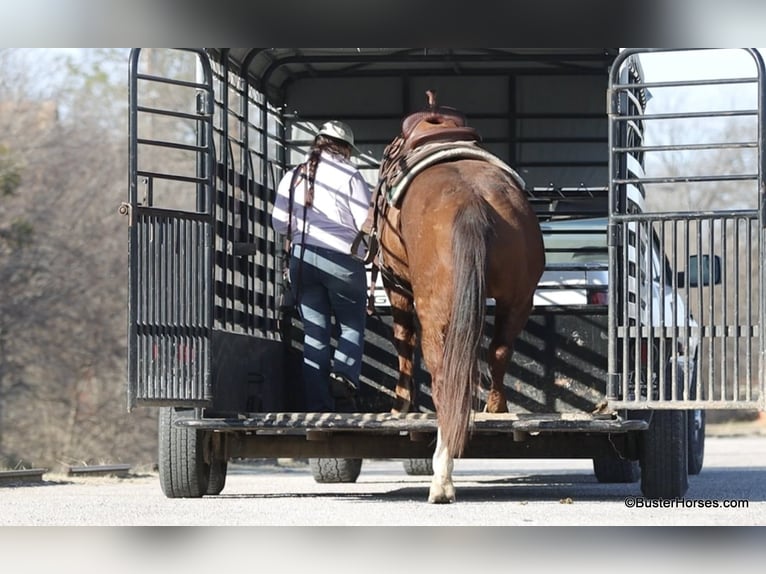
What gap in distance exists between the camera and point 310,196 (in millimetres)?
11078

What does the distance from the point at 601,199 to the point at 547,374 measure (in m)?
2.00

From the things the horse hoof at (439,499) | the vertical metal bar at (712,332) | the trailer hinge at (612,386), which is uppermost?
the vertical metal bar at (712,332)

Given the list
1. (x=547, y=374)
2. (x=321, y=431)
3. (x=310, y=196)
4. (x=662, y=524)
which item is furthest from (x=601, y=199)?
(x=662, y=524)

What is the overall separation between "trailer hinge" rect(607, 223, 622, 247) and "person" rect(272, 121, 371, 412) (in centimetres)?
198

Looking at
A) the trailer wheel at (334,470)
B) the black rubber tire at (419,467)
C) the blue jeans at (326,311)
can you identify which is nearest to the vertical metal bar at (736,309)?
the blue jeans at (326,311)

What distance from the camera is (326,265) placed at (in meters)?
11.0

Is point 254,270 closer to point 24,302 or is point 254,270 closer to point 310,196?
point 310,196

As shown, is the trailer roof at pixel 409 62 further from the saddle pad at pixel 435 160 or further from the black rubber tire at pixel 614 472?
the black rubber tire at pixel 614 472

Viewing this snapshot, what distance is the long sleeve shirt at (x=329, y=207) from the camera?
11055mm

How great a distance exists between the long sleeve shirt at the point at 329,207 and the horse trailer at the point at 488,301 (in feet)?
1.41

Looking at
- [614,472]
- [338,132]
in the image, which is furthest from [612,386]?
[614,472]

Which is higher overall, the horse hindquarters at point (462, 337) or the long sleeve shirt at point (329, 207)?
the long sleeve shirt at point (329, 207)

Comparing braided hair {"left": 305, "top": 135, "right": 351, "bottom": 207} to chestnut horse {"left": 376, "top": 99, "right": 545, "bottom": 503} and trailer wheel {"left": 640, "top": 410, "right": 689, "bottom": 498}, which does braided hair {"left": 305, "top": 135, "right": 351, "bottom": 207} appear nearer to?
chestnut horse {"left": 376, "top": 99, "right": 545, "bottom": 503}

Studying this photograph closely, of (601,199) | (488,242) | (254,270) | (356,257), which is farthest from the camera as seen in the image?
(601,199)
